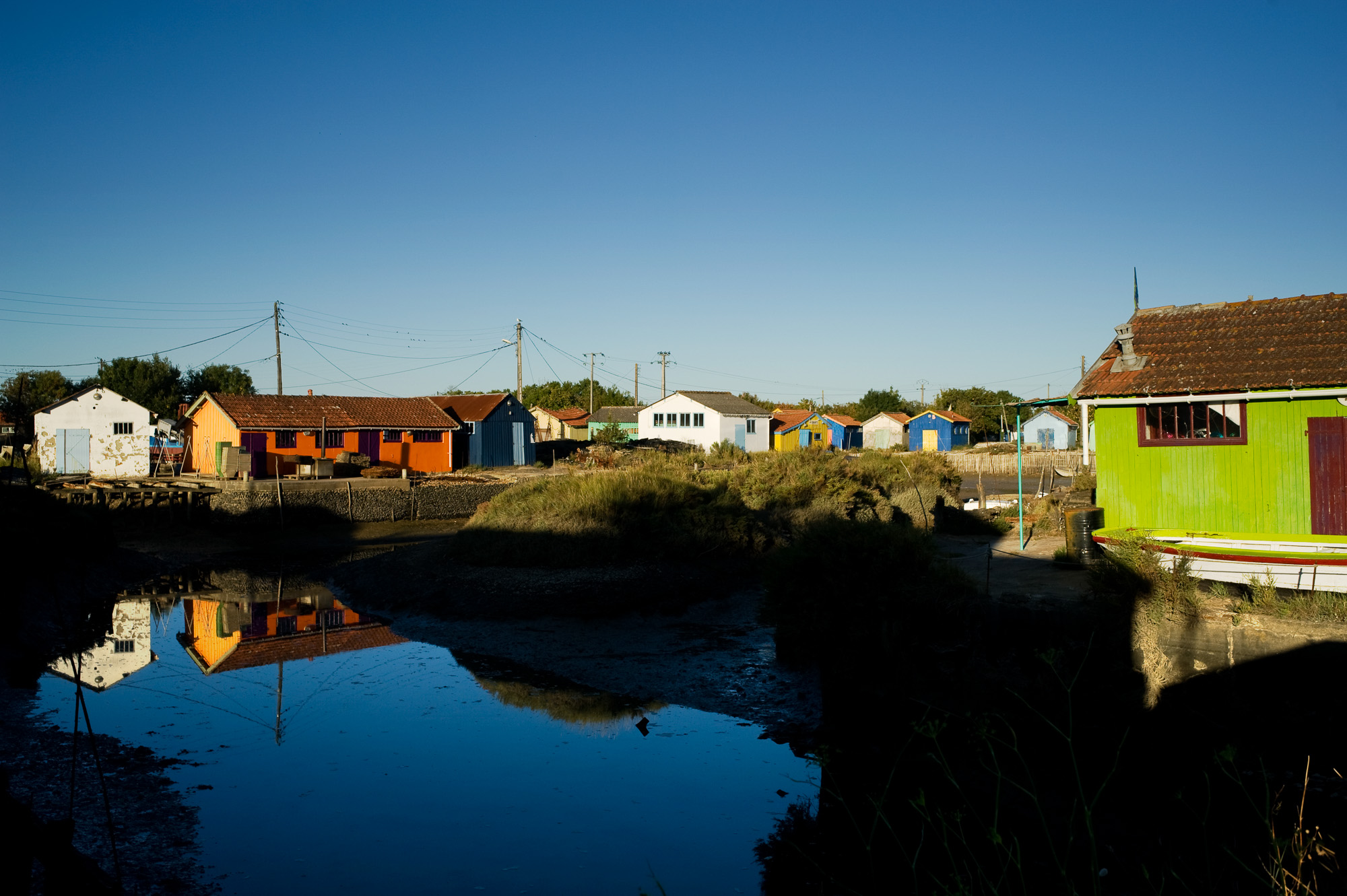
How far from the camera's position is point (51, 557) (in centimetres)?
1767

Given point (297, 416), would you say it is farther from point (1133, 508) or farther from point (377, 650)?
point (1133, 508)

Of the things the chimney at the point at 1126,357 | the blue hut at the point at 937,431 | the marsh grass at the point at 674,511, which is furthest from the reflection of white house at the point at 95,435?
the blue hut at the point at 937,431

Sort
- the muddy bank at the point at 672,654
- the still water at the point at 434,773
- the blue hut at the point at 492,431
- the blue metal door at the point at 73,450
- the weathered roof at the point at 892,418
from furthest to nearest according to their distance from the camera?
1. the weathered roof at the point at 892,418
2. the blue hut at the point at 492,431
3. the blue metal door at the point at 73,450
4. the muddy bank at the point at 672,654
5. the still water at the point at 434,773

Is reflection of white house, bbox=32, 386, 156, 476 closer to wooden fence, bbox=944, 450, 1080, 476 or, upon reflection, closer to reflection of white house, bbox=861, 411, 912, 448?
wooden fence, bbox=944, 450, 1080, 476

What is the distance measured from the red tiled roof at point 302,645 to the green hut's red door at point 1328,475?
13578mm

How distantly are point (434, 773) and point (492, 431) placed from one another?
117 feet

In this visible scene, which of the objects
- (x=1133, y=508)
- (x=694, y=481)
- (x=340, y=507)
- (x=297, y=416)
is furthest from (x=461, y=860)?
(x=297, y=416)

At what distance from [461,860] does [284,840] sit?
162 cm

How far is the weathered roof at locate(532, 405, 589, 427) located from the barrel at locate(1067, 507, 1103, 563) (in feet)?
211

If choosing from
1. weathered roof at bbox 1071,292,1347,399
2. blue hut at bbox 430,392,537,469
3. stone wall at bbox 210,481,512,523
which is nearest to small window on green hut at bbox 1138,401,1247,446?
weathered roof at bbox 1071,292,1347,399

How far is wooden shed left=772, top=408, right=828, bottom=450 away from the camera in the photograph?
208 ft

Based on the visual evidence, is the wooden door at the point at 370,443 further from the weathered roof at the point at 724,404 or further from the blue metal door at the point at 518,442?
the weathered roof at the point at 724,404

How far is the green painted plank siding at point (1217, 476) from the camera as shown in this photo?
1166cm

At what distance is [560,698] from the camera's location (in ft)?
38.2
